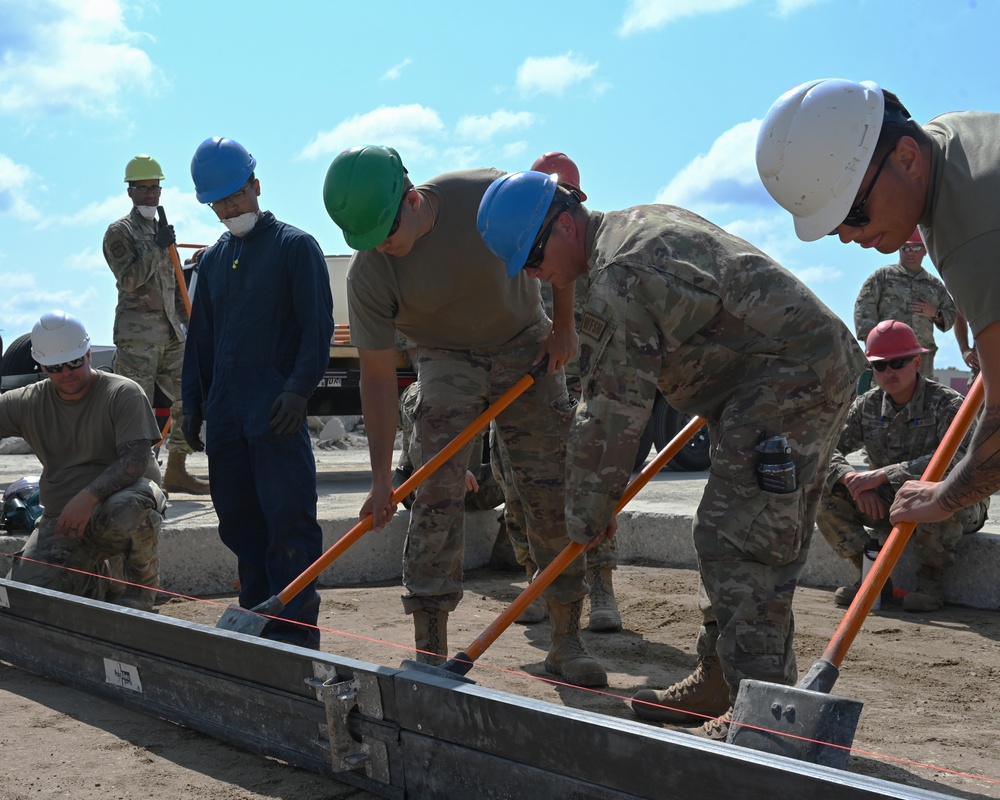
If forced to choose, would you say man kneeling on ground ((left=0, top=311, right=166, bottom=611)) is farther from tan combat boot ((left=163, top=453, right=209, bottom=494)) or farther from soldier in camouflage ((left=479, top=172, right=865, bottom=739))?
tan combat boot ((left=163, top=453, right=209, bottom=494))

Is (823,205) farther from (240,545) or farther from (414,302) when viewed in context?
(240,545)

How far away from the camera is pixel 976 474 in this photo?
2.77 metres

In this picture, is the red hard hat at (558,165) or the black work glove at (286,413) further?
the red hard hat at (558,165)

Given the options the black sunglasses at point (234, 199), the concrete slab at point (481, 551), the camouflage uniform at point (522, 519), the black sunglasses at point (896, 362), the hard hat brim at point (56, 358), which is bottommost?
the concrete slab at point (481, 551)

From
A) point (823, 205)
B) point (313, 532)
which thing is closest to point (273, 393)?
point (313, 532)

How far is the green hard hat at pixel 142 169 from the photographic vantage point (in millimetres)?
8578

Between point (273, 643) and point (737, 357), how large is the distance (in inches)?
61.7

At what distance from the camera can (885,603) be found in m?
5.78

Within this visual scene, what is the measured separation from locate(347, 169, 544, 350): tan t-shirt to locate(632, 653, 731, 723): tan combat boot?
1.43 metres

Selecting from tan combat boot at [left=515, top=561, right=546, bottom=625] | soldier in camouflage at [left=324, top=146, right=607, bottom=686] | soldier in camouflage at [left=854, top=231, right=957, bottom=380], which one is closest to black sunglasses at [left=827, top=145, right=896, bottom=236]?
soldier in camouflage at [left=324, top=146, right=607, bottom=686]

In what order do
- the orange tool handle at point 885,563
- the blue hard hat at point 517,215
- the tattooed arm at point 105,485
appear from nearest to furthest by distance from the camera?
the orange tool handle at point 885,563 → the blue hard hat at point 517,215 → the tattooed arm at point 105,485

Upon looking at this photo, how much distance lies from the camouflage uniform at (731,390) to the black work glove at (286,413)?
4.96ft

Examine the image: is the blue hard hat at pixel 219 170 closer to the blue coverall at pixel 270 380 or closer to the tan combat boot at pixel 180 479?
the blue coverall at pixel 270 380

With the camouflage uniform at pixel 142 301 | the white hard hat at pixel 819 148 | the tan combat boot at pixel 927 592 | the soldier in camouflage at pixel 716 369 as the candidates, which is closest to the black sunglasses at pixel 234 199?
the soldier in camouflage at pixel 716 369
